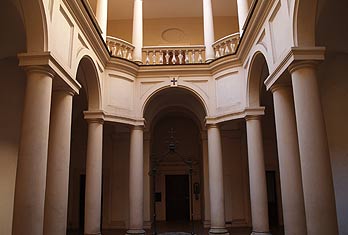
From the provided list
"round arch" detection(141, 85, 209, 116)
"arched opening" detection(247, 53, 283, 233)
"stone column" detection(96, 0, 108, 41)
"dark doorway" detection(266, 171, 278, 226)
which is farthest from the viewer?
"dark doorway" detection(266, 171, 278, 226)

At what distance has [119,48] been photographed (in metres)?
13.2

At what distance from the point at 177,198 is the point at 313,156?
12939 mm

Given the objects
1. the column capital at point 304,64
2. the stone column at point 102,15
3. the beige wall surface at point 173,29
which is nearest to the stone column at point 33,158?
the column capital at point 304,64

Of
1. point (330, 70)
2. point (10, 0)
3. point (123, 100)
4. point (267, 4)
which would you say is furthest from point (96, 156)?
point (330, 70)

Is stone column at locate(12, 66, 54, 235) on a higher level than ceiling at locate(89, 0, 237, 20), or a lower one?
lower

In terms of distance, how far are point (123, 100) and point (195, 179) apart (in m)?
7.57

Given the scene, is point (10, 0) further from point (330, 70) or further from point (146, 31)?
point (146, 31)

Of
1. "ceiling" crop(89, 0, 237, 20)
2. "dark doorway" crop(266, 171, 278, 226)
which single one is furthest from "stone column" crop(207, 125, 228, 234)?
Answer: "ceiling" crop(89, 0, 237, 20)

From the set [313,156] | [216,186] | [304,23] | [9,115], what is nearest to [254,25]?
[304,23]

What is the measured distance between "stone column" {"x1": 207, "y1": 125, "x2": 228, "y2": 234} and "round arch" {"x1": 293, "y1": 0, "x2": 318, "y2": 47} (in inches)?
256

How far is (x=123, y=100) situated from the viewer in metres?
12.7

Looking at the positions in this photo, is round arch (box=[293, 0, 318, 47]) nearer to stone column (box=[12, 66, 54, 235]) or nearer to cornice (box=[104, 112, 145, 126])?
stone column (box=[12, 66, 54, 235])

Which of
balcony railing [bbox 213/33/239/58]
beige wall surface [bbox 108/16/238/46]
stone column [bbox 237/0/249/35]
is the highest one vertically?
beige wall surface [bbox 108/16/238/46]

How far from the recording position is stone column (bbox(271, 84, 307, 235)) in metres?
7.82
